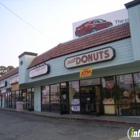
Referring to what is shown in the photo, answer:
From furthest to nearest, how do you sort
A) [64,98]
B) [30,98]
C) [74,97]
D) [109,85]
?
[30,98] → [64,98] → [74,97] → [109,85]

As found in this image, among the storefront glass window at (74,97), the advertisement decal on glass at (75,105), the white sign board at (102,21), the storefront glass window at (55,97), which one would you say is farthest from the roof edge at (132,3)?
the white sign board at (102,21)

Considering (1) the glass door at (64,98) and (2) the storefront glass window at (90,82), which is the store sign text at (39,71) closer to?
(1) the glass door at (64,98)

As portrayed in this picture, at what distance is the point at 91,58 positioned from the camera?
449 inches

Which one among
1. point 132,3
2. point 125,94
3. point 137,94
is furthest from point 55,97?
point 132,3

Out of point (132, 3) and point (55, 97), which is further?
point (55, 97)

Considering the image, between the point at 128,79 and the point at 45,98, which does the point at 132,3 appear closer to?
the point at 128,79

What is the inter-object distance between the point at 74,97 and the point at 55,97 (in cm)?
267

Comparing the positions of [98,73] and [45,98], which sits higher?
[98,73]

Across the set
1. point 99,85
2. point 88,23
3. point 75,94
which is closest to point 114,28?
point 99,85

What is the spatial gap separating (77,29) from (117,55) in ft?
75.0

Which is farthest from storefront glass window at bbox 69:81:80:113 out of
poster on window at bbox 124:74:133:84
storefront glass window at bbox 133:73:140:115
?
storefront glass window at bbox 133:73:140:115

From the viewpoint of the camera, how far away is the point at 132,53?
9594mm

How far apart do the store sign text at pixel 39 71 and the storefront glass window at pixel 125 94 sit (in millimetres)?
6295

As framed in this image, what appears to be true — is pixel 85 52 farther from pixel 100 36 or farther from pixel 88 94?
pixel 88 94
